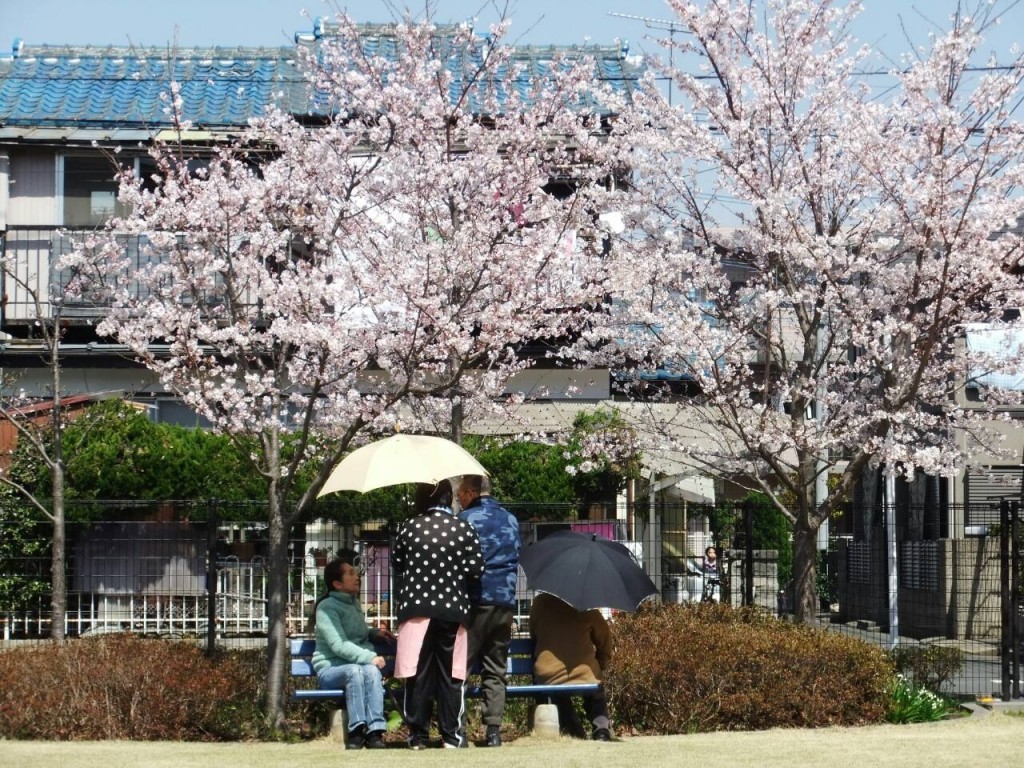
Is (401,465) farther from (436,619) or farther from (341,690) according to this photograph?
(341,690)

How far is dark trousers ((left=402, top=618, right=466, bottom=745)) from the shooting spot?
29.5ft

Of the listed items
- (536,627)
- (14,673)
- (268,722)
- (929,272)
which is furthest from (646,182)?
(14,673)

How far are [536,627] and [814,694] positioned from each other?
7.00 feet

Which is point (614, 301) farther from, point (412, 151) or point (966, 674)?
point (966, 674)

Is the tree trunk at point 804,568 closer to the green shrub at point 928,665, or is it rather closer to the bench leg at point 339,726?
the green shrub at point 928,665

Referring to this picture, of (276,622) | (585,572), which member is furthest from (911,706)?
(276,622)

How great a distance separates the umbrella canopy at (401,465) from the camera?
9422mm

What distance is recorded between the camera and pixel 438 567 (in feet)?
29.3

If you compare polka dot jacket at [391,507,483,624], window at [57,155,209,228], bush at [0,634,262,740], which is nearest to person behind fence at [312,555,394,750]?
polka dot jacket at [391,507,483,624]

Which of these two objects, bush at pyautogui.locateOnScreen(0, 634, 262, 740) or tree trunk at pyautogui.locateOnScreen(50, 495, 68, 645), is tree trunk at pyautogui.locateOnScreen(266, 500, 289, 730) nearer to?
bush at pyautogui.locateOnScreen(0, 634, 262, 740)

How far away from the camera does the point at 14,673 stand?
983 centimetres

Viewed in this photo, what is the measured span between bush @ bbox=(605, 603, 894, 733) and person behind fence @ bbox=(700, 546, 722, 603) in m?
2.64

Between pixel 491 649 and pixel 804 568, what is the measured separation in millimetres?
4054

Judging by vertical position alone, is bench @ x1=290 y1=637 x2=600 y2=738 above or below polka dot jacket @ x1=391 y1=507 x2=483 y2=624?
below
